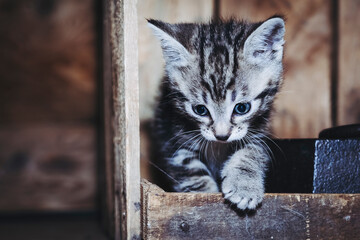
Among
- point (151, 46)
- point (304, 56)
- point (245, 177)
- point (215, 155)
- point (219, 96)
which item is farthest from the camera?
point (304, 56)

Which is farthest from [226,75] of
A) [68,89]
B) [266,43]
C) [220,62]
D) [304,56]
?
[68,89]

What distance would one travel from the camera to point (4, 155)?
2.03 meters

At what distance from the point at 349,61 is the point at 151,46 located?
87cm

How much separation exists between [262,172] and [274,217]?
0.80 ft

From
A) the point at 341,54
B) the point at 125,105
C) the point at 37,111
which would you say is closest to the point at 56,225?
the point at 37,111

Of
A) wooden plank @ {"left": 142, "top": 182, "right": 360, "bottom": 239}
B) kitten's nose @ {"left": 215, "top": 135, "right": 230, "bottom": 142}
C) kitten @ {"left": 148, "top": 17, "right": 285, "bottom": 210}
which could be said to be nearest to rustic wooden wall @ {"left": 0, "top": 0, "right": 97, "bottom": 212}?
kitten @ {"left": 148, "top": 17, "right": 285, "bottom": 210}

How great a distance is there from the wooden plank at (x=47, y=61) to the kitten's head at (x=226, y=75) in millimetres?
816

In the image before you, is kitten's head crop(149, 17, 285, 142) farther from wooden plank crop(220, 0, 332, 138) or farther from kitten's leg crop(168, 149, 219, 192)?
wooden plank crop(220, 0, 332, 138)

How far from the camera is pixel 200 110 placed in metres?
1.36

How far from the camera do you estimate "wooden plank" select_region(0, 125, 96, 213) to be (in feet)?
6.69

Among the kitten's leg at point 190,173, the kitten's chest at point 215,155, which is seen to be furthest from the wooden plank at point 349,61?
the kitten's leg at point 190,173

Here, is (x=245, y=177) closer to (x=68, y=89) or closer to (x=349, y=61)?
(x=349, y=61)

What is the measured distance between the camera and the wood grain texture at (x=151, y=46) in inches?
68.1

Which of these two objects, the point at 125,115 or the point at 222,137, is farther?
the point at 222,137
